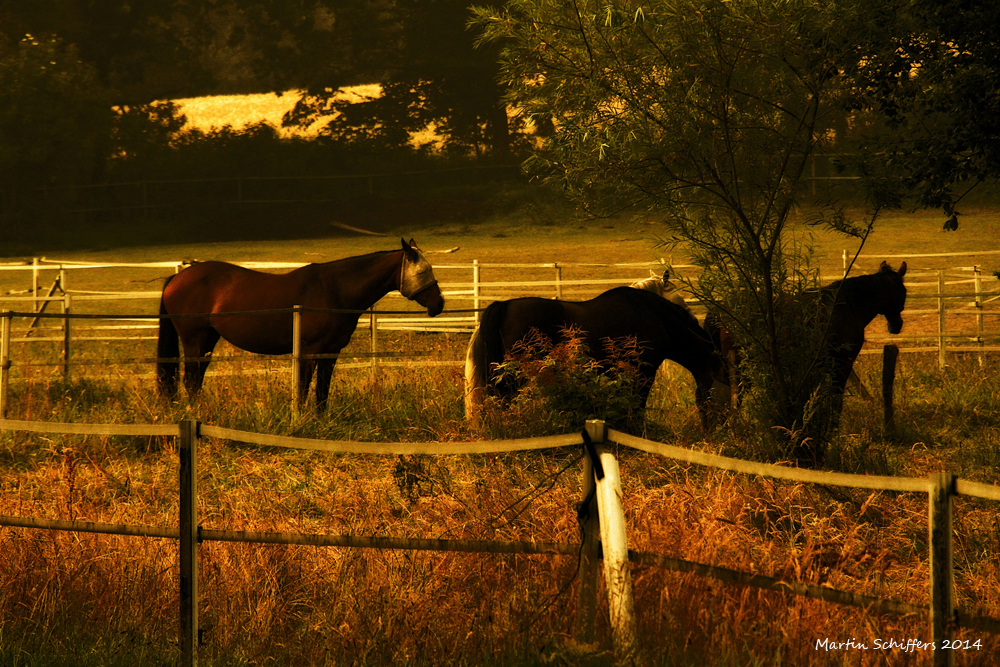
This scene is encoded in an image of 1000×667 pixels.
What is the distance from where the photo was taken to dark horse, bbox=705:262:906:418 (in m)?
8.39

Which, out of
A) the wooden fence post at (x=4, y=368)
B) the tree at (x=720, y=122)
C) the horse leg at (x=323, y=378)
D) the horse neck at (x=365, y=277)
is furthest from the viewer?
the horse neck at (x=365, y=277)

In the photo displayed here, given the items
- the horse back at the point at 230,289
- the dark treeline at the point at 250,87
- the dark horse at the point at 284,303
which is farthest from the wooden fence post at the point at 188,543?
the dark treeline at the point at 250,87

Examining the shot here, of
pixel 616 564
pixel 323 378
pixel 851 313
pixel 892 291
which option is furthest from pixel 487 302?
pixel 616 564

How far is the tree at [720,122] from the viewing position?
7.07 metres

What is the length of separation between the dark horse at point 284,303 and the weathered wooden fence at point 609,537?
17.2 ft

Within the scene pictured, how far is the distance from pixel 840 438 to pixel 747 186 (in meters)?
2.00

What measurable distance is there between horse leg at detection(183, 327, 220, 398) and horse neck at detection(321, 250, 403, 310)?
59.1 inches

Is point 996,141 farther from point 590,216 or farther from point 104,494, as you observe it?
point 104,494

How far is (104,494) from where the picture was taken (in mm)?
6176

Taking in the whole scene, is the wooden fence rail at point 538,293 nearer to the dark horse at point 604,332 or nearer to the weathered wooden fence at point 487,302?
the weathered wooden fence at point 487,302

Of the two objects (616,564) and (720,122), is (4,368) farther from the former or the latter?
(616,564)

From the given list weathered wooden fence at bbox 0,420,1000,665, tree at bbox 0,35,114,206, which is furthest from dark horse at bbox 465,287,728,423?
tree at bbox 0,35,114,206

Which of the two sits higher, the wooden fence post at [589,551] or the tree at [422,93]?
the tree at [422,93]

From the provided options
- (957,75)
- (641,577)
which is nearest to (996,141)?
(957,75)
